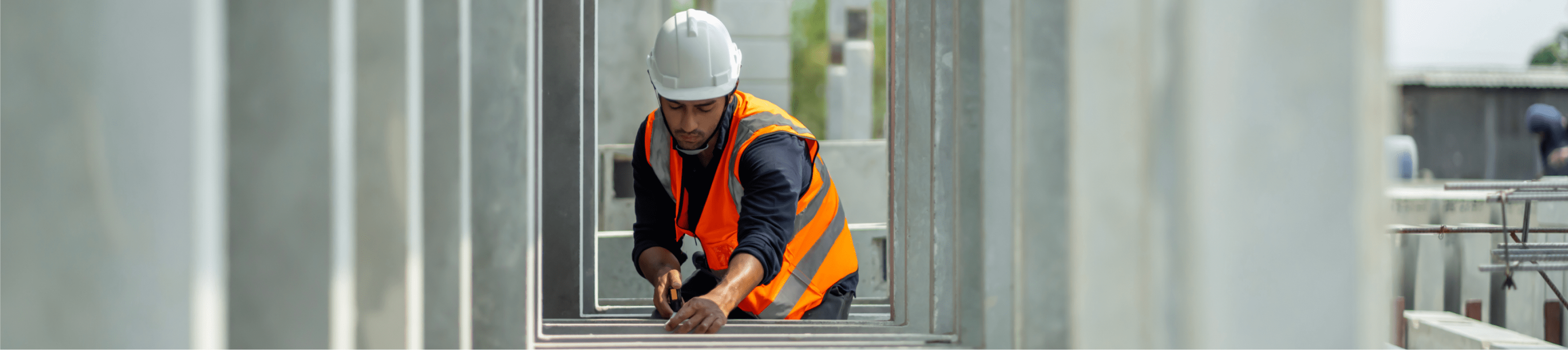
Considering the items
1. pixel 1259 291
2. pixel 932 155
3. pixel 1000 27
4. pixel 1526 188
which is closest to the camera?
pixel 1259 291

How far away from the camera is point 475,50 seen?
2.11m

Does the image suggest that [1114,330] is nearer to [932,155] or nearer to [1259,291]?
[1259,291]

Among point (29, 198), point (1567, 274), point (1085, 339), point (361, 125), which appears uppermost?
point (361, 125)

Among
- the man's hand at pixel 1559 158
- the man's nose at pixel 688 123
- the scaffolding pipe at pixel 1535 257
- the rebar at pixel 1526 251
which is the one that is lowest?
the scaffolding pipe at pixel 1535 257

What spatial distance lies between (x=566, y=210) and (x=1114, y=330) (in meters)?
2.96

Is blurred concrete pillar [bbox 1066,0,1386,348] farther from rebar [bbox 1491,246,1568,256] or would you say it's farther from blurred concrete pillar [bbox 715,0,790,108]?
blurred concrete pillar [bbox 715,0,790,108]

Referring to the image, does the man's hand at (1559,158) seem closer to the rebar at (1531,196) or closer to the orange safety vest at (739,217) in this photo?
the rebar at (1531,196)

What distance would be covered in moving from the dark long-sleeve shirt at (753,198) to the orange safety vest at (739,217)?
5 cm

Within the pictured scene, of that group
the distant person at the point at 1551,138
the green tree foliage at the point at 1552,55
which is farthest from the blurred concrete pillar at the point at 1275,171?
the green tree foliage at the point at 1552,55

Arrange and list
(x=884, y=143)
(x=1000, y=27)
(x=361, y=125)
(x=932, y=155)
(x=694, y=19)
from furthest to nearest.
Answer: (x=884, y=143) → (x=694, y=19) → (x=932, y=155) → (x=1000, y=27) → (x=361, y=125)

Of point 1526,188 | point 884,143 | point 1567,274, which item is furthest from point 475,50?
point 1567,274

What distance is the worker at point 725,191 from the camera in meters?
3.68

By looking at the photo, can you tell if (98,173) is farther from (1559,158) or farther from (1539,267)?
(1559,158)

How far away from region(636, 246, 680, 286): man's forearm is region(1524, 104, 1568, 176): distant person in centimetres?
1165
